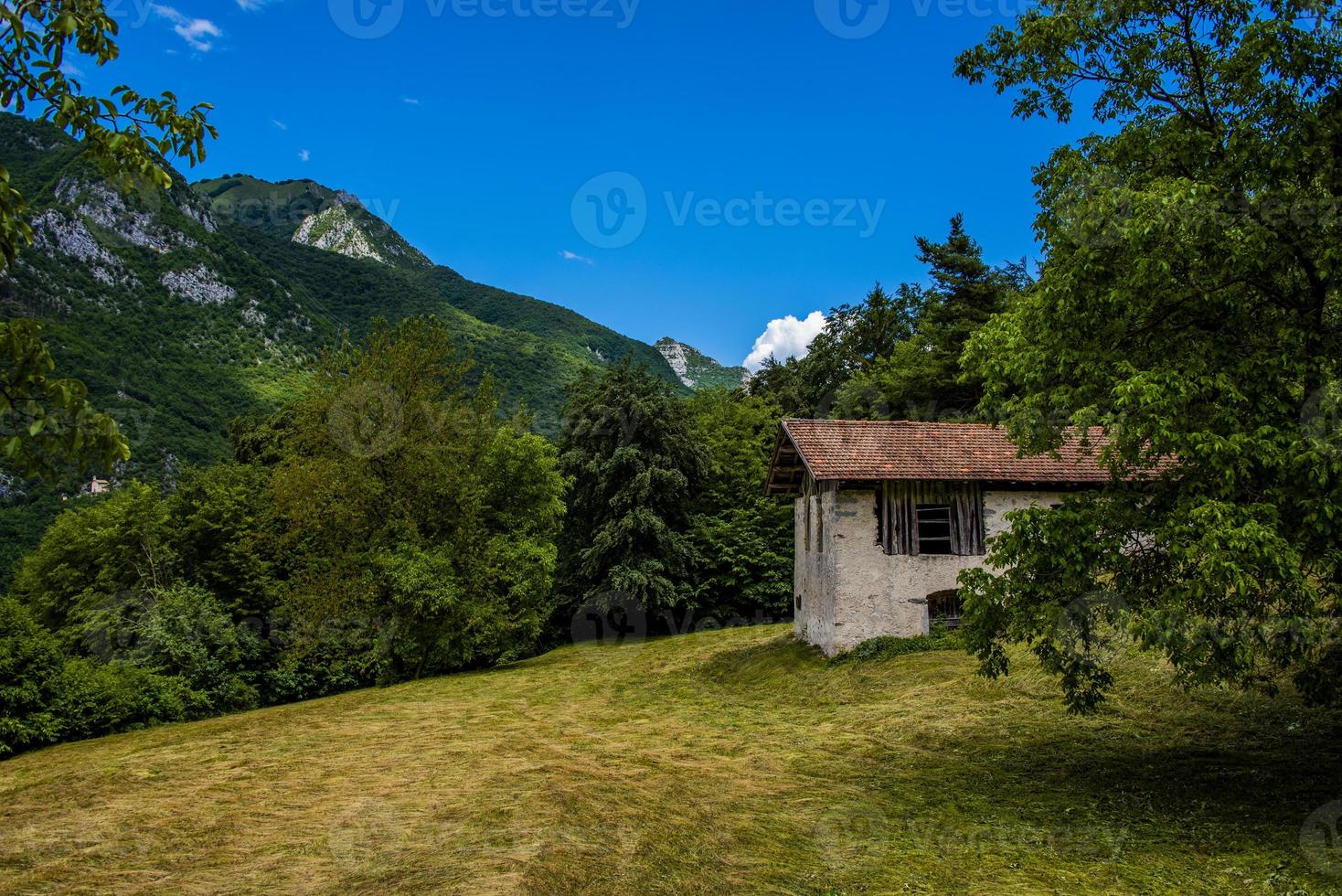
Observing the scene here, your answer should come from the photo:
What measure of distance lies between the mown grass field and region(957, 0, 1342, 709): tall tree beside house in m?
1.53

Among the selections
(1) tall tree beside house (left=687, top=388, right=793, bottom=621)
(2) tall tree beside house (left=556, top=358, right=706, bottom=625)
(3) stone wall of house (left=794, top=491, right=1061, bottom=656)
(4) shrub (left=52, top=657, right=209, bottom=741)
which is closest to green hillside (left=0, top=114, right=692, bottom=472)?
(2) tall tree beside house (left=556, top=358, right=706, bottom=625)

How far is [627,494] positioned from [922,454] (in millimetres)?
14724

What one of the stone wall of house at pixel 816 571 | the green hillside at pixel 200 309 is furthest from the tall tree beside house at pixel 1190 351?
the green hillside at pixel 200 309

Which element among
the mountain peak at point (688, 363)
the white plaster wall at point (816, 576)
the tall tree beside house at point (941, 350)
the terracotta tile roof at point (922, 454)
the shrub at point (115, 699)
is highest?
the mountain peak at point (688, 363)

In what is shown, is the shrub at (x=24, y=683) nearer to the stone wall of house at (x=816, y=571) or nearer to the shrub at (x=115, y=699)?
the shrub at (x=115, y=699)

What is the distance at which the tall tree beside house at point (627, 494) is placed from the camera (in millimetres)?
31875

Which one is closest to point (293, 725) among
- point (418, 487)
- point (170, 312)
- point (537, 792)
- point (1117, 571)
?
point (418, 487)

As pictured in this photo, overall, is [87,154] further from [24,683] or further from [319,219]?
[319,219]

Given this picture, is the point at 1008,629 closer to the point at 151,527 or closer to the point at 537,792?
the point at 537,792

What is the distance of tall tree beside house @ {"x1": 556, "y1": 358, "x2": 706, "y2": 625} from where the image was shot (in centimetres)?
3188

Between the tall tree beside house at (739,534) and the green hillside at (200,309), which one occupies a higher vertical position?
the green hillside at (200,309)

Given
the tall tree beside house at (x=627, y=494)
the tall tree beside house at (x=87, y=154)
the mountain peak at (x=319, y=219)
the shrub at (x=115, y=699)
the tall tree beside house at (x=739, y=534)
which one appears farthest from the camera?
the mountain peak at (x=319, y=219)

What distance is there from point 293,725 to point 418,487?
814 centimetres

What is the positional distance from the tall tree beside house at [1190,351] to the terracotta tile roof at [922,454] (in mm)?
9492
